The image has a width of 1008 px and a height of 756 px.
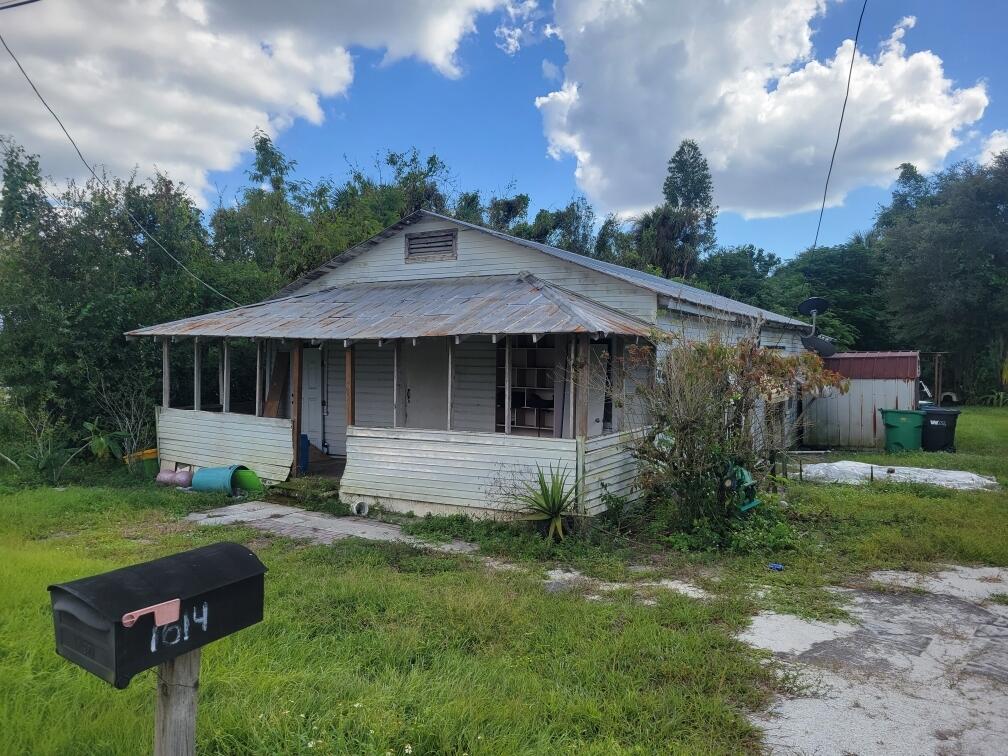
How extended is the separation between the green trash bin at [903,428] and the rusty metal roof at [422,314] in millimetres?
8159

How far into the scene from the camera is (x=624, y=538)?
748 cm

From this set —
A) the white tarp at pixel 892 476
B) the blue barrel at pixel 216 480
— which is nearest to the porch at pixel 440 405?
the blue barrel at pixel 216 480

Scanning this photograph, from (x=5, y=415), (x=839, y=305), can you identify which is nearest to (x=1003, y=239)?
(x=839, y=305)

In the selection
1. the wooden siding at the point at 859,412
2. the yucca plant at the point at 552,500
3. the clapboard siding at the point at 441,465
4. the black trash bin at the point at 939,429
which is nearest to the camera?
the yucca plant at the point at 552,500

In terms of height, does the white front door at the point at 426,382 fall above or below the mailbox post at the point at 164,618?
above

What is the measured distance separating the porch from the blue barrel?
51 cm

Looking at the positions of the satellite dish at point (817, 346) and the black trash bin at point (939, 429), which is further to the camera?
the satellite dish at point (817, 346)

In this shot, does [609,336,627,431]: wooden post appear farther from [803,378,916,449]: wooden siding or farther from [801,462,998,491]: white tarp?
[803,378,916,449]: wooden siding

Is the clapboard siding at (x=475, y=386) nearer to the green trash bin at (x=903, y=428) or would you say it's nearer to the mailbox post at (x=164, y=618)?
the mailbox post at (x=164, y=618)

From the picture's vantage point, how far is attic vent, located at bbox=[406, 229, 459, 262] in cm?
1205

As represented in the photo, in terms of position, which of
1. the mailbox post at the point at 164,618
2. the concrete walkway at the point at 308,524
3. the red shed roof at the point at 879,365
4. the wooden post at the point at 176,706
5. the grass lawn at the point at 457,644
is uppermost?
the red shed roof at the point at 879,365

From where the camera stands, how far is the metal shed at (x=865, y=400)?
15.0m

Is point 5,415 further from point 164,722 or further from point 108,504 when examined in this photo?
point 164,722

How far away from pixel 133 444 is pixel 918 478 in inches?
559
